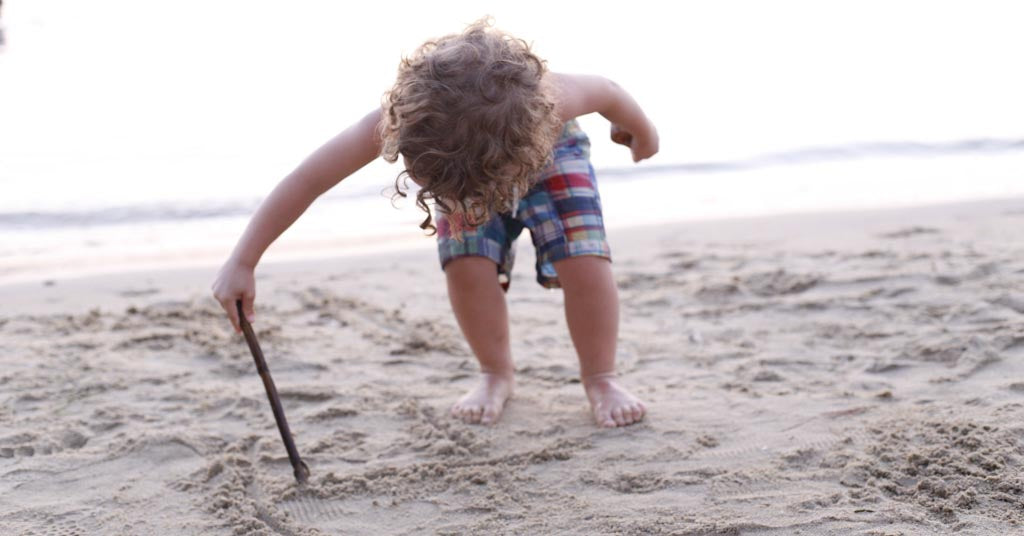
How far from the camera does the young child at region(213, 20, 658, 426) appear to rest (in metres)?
2.06

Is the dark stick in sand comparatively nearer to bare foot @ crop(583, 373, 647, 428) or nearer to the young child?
the young child

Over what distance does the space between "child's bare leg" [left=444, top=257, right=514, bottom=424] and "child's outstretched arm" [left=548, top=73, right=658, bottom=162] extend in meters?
0.46

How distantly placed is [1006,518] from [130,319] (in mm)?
2754

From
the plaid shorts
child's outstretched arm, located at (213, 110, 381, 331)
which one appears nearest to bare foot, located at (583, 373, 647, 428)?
the plaid shorts

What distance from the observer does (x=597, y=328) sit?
2723 mm

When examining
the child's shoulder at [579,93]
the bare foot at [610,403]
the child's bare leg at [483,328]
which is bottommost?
the bare foot at [610,403]

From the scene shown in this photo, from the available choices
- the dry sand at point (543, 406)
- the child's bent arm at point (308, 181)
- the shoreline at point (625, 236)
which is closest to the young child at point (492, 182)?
the child's bent arm at point (308, 181)

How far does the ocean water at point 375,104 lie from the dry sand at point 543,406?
109cm

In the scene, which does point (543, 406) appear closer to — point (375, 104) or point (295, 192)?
point (295, 192)

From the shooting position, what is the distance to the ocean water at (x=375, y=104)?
5590 mm

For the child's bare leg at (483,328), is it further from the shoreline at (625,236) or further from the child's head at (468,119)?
the shoreline at (625,236)

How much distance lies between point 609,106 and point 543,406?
82cm

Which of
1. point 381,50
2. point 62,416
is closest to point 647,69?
point 381,50

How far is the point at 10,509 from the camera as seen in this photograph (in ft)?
7.35
